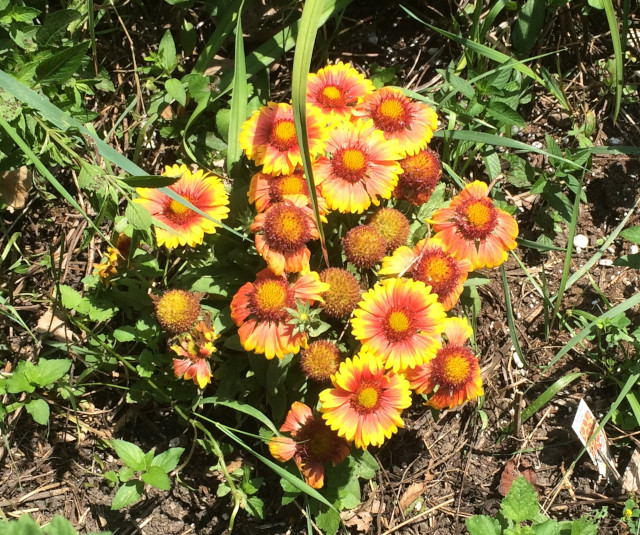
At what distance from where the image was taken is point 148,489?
2.58 meters

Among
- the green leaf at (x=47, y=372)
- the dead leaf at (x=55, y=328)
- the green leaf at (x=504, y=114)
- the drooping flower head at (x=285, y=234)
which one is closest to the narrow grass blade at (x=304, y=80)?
the drooping flower head at (x=285, y=234)

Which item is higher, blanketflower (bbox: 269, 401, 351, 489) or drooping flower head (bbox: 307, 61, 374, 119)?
drooping flower head (bbox: 307, 61, 374, 119)

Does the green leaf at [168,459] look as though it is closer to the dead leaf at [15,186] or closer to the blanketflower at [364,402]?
the blanketflower at [364,402]

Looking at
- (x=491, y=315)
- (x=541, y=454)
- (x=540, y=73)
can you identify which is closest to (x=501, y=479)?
(x=541, y=454)

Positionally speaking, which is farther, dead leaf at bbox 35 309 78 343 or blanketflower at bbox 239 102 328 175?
dead leaf at bbox 35 309 78 343

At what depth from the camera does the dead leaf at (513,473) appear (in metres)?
2.62

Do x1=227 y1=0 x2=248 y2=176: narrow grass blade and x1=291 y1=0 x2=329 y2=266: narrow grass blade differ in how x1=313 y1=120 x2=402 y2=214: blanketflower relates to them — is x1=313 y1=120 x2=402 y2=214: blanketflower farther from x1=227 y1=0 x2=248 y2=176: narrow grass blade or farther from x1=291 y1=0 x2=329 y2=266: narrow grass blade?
x1=227 y1=0 x2=248 y2=176: narrow grass blade

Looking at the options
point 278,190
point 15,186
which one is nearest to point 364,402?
point 278,190

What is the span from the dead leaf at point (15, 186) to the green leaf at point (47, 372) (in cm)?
76

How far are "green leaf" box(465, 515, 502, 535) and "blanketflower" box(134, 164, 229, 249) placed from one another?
4.34 feet

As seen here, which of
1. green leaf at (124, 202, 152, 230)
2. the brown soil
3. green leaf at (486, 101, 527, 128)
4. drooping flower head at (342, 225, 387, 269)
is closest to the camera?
green leaf at (124, 202, 152, 230)

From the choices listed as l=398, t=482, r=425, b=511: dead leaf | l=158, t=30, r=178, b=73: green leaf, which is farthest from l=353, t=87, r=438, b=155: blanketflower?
l=398, t=482, r=425, b=511: dead leaf

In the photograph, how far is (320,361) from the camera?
6.81ft

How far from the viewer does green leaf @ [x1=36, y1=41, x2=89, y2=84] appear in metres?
1.92
